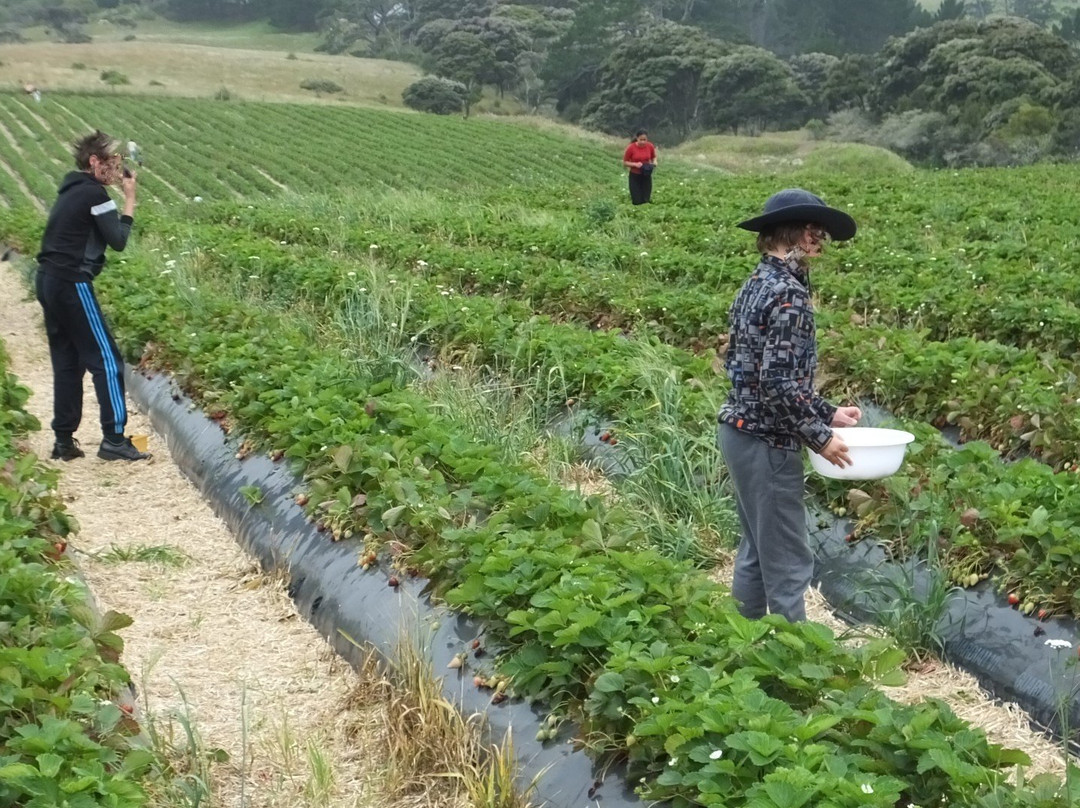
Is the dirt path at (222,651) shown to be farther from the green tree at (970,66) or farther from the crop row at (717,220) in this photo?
the green tree at (970,66)

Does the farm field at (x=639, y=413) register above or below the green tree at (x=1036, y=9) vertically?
below

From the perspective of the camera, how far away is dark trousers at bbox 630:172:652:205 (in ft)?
59.5

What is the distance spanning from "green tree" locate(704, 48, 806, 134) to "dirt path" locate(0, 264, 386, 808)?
48222mm

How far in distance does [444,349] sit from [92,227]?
92.5 inches

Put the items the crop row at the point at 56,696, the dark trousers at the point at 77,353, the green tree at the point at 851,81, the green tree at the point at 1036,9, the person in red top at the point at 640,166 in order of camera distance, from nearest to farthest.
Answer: the crop row at the point at 56,696 < the dark trousers at the point at 77,353 < the person in red top at the point at 640,166 < the green tree at the point at 851,81 < the green tree at the point at 1036,9

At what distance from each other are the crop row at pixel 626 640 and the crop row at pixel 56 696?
109 cm

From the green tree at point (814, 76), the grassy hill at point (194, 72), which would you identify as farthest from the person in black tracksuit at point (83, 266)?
the green tree at point (814, 76)

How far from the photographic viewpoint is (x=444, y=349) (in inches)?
306

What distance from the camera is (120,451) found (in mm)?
6949

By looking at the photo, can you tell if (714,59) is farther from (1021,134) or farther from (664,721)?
(664,721)

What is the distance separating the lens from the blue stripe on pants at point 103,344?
6531 mm

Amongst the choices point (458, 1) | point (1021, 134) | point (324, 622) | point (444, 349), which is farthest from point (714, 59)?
point (324, 622)

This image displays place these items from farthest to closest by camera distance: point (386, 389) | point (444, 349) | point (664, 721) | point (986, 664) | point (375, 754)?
point (444, 349) < point (386, 389) < point (986, 664) < point (375, 754) < point (664, 721)

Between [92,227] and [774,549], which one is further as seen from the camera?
[92,227]
